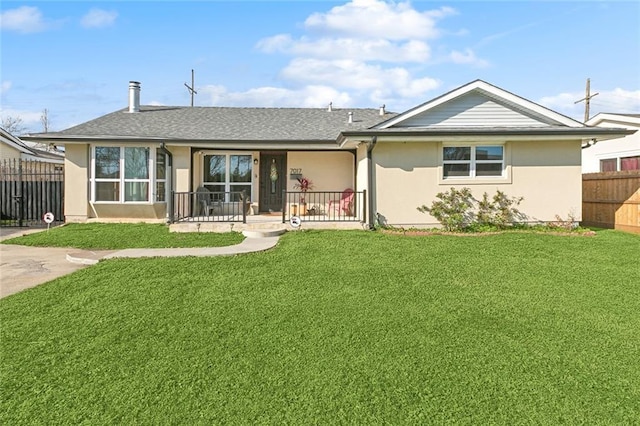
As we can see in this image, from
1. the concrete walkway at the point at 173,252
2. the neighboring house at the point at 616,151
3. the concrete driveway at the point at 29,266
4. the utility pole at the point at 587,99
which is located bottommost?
the concrete driveway at the point at 29,266

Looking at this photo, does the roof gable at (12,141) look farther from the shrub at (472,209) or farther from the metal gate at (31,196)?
the shrub at (472,209)

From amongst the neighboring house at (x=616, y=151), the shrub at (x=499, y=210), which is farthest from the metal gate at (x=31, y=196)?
the neighboring house at (x=616, y=151)

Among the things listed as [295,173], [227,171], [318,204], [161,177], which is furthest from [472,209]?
[161,177]

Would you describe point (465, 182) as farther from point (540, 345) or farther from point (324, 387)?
point (324, 387)

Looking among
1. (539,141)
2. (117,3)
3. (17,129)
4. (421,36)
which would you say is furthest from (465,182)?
(17,129)

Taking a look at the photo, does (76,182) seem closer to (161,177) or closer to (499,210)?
(161,177)

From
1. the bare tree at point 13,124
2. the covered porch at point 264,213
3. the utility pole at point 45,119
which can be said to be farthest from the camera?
the utility pole at point 45,119

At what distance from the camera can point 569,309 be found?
15.2 feet

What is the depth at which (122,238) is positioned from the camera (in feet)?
31.4

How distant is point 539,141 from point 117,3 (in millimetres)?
11313

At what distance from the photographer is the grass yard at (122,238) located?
8852 mm

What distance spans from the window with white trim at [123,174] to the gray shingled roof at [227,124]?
54 cm

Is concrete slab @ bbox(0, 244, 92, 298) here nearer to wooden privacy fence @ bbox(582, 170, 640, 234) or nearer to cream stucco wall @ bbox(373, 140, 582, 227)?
cream stucco wall @ bbox(373, 140, 582, 227)

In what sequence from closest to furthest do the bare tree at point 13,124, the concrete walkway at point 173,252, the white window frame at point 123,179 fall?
the concrete walkway at point 173,252 < the white window frame at point 123,179 < the bare tree at point 13,124
